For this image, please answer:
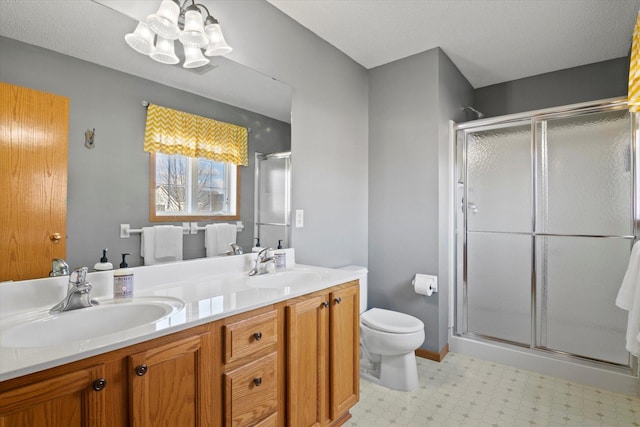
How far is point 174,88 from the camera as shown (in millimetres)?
1615

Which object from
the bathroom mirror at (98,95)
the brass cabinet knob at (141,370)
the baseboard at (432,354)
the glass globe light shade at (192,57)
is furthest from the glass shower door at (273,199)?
the baseboard at (432,354)

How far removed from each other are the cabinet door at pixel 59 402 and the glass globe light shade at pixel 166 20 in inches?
54.3

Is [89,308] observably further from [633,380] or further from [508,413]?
[633,380]

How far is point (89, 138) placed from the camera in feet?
4.34

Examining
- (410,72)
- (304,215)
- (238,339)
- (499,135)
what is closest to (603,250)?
(499,135)

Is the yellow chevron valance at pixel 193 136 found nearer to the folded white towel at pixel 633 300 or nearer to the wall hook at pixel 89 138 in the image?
the wall hook at pixel 89 138

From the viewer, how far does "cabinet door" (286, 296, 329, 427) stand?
1451 millimetres

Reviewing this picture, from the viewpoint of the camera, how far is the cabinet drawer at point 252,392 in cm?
120

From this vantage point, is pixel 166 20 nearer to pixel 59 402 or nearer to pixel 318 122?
pixel 318 122

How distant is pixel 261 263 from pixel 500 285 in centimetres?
212

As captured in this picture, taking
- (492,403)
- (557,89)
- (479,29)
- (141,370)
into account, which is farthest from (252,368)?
(557,89)

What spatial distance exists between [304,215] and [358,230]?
74 cm

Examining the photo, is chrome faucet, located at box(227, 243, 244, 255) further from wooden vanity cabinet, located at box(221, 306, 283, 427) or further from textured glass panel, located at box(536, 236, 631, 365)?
textured glass panel, located at box(536, 236, 631, 365)

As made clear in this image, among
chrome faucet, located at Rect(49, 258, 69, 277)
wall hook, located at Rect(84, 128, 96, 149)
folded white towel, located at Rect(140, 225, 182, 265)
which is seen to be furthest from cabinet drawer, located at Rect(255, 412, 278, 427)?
wall hook, located at Rect(84, 128, 96, 149)
